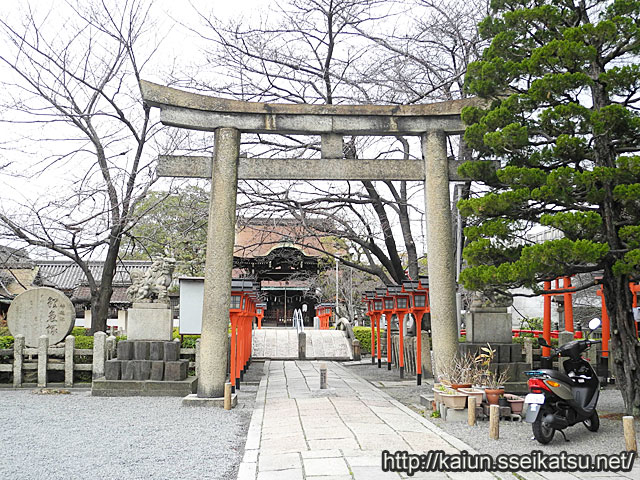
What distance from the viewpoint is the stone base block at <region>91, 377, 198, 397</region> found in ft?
37.0

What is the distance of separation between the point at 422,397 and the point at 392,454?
4021mm

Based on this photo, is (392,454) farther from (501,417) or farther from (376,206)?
(376,206)

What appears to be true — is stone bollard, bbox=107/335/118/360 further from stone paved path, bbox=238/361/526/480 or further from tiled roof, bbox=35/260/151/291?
tiled roof, bbox=35/260/151/291

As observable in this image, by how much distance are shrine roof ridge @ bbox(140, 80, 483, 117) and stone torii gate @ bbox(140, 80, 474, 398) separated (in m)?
0.02

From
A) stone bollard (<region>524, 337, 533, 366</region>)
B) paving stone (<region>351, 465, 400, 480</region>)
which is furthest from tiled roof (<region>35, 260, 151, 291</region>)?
paving stone (<region>351, 465, 400, 480</region>)

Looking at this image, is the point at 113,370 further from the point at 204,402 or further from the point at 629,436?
the point at 629,436

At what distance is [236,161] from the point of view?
968 centimetres

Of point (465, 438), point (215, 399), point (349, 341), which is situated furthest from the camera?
point (349, 341)

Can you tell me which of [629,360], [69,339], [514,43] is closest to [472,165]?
[514,43]

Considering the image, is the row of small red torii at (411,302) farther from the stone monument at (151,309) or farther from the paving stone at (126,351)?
the paving stone at (126,351)

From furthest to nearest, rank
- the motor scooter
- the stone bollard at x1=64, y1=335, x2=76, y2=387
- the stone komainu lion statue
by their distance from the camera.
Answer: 1. the stone bollard at x1=64, y1=335, x2=76, y2=387
2. the stone komainu lion statue
3. the motor scooter

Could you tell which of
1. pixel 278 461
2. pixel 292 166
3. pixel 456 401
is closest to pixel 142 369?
pixel 292 166

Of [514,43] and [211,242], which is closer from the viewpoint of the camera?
[514,43]

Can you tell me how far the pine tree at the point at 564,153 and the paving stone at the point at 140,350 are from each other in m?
6.71
